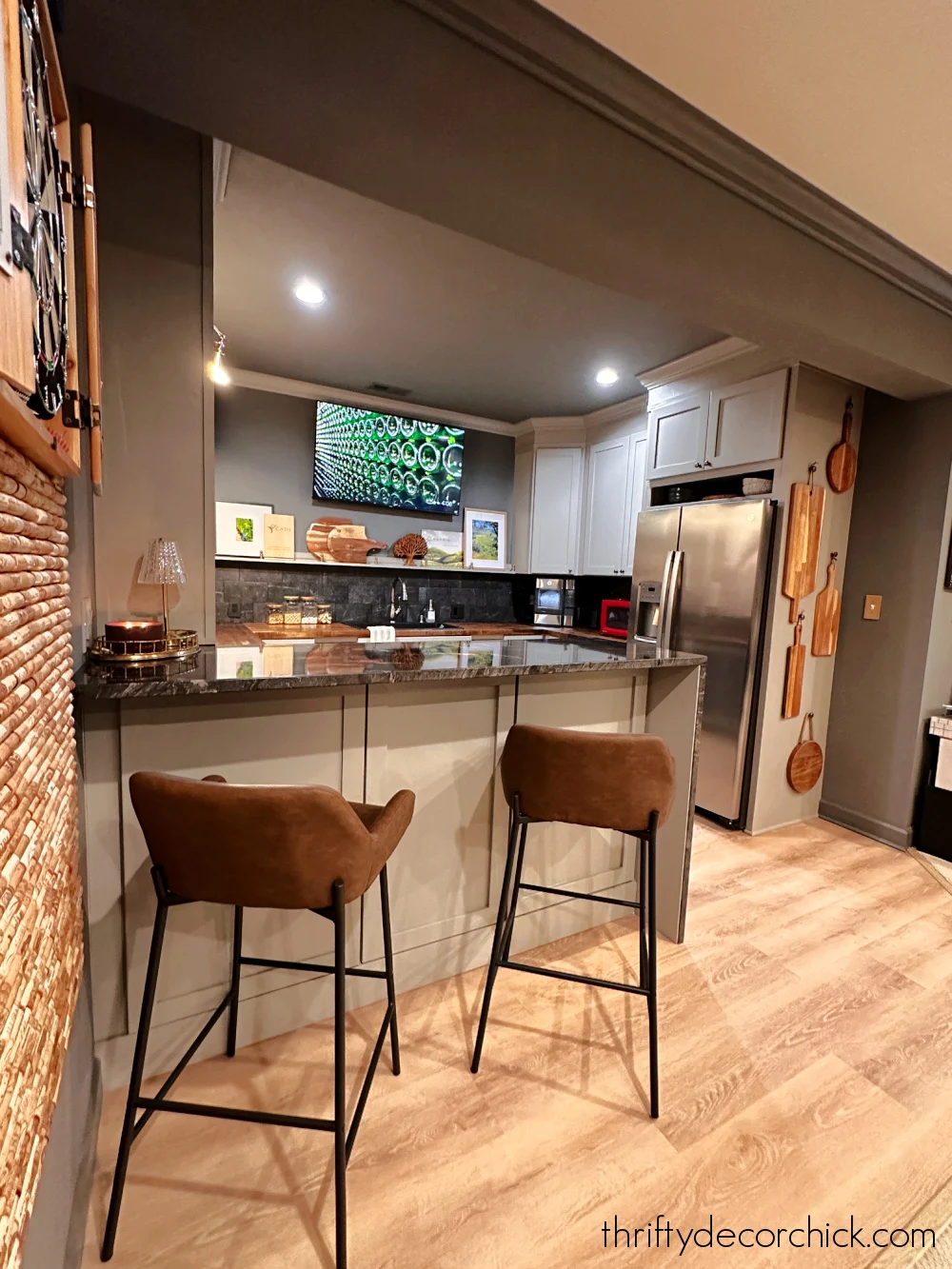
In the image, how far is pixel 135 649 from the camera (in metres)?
1.39

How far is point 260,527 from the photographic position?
153 inches

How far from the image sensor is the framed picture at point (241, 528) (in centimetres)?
→ 377

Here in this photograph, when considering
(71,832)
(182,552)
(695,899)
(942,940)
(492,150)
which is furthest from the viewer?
(695,899)

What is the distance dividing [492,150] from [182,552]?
4.40 feet

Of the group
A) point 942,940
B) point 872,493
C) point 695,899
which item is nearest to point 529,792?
point 695,899

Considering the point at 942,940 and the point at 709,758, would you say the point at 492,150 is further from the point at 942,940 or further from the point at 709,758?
the point at 942,940

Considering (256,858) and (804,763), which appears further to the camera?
(804,763)

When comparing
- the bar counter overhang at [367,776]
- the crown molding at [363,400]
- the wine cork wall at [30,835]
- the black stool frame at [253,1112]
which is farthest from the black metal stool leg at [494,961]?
the crown molding at [363,400]

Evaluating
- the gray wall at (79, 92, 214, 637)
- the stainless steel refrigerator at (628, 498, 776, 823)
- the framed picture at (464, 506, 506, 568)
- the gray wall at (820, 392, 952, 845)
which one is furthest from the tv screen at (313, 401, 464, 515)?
the gray wall at (820, 392, 952, 845)

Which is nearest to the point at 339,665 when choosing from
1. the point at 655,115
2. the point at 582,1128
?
the point at 582,1128

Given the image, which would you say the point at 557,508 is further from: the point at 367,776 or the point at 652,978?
the point at 652,978

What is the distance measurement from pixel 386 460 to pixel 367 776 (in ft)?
10.0

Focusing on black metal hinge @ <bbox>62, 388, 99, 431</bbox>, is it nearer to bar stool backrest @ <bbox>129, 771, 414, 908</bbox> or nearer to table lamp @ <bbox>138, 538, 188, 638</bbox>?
table lamp @ <bbox>138, 538, 188, 638</bbox>

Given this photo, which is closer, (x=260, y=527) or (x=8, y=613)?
(x=8, y=613)
